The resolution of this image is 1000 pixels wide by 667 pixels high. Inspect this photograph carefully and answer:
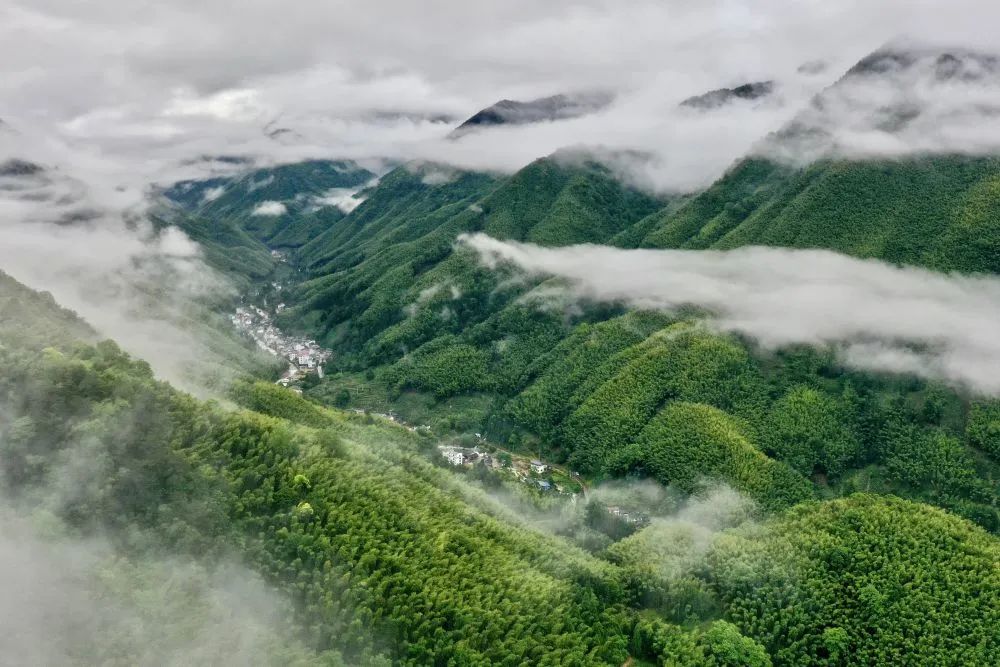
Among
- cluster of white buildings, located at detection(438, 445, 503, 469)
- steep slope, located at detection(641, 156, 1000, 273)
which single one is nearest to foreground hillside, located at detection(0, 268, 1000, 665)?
cluster of white buildings, located at detection(438, 445, 503, 469)

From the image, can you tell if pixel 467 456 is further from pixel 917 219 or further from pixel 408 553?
pixel 917 219

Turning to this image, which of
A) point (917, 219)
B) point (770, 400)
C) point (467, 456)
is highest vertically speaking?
point (917, 219)

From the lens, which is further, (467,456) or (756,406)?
(756,406)

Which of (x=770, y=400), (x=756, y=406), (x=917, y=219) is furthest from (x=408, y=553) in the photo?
(x=917, y=219)

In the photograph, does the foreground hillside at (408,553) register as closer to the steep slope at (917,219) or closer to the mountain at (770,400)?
the mountain at (770,400)

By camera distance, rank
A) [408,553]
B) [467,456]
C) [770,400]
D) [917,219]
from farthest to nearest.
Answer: [917,219] → [770,400] → [467,456] → [408,553]

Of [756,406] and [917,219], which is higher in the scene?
[917,219]

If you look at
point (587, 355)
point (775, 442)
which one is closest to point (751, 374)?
point (775, 442)

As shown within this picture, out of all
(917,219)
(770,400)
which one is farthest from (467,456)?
(917,219)

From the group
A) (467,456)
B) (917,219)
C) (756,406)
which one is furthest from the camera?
(917,219)

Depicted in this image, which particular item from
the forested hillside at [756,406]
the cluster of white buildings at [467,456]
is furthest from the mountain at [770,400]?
the cluster of white buildings at [467,456]

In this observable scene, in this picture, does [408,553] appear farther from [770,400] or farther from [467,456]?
[770,400]
